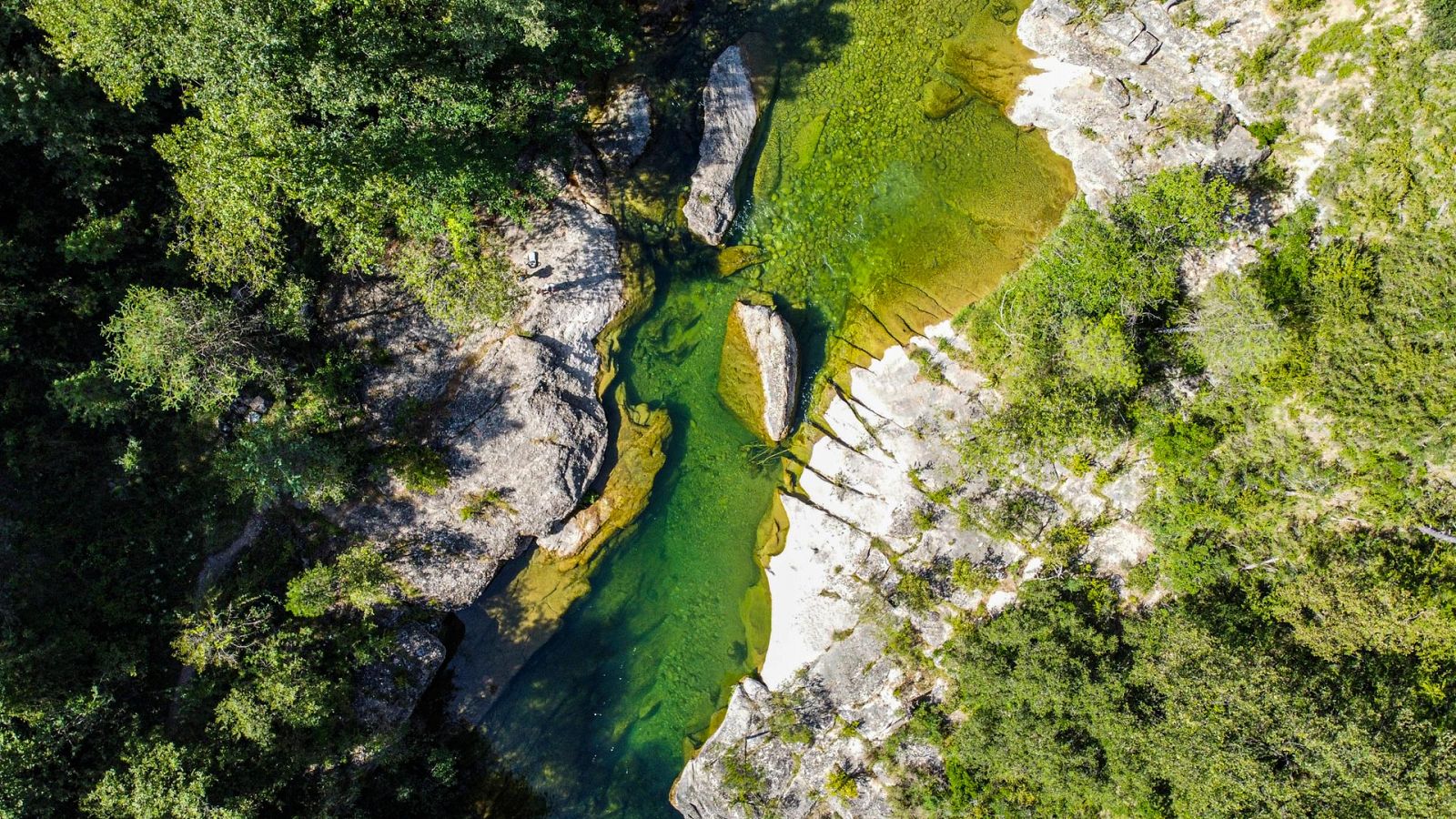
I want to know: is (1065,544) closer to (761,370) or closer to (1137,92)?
(761,370)

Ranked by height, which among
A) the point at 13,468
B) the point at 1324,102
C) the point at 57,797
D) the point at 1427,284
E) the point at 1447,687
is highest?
the point at 13,468

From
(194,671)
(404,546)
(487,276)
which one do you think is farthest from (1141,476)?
(194,671)

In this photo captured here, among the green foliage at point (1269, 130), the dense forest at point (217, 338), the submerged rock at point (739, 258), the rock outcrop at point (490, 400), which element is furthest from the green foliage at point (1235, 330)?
the dense forest at point (217, 338)

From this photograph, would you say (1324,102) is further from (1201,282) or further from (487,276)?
(487,276)

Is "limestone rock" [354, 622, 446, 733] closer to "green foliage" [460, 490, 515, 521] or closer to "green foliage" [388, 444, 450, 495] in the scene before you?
"green foliage" [460, 490, 515, 521]

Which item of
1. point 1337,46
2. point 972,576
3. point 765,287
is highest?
point 765,287

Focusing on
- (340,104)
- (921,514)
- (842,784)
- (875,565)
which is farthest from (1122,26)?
(842,784)
